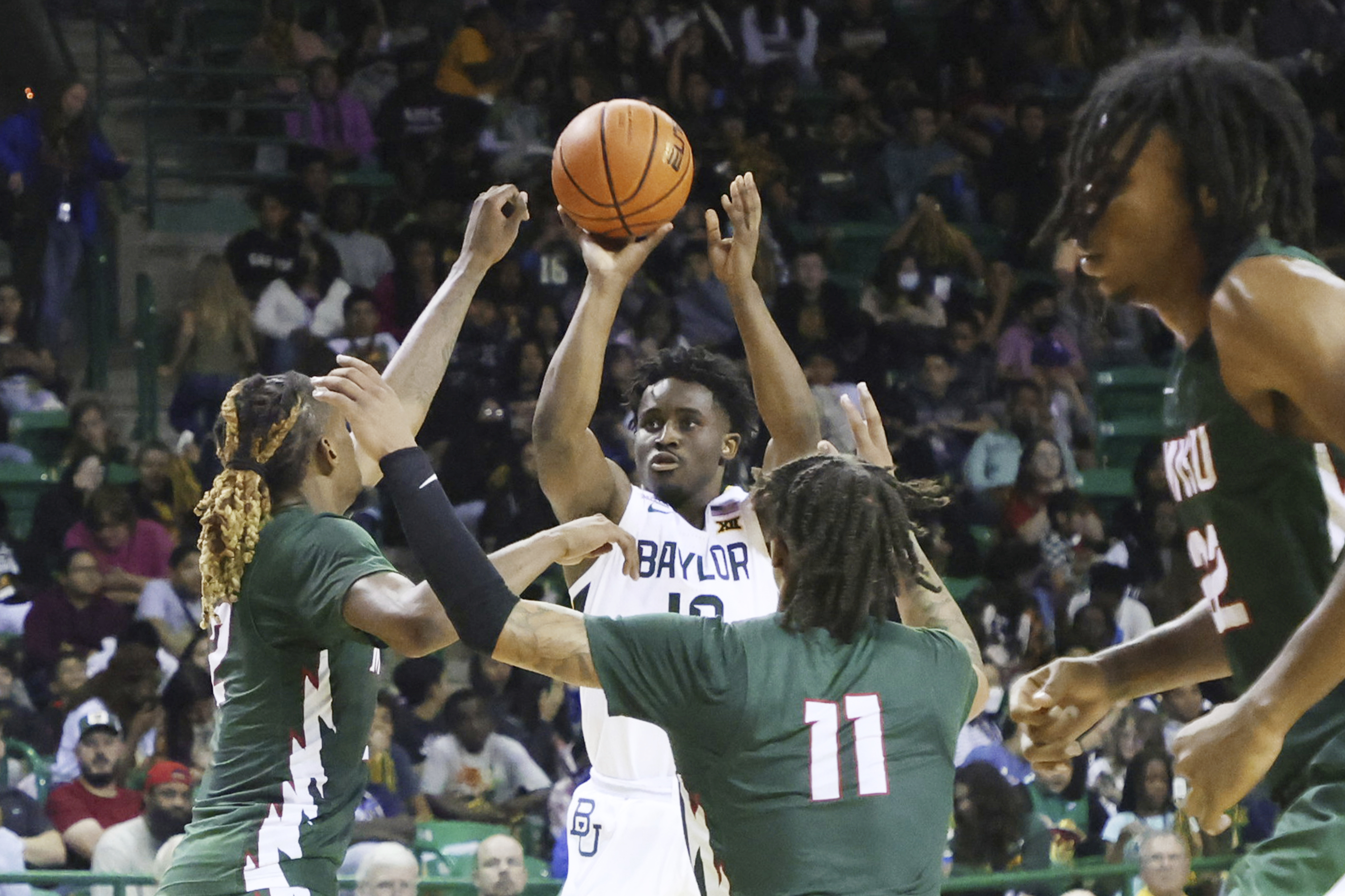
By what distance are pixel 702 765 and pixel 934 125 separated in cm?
1135

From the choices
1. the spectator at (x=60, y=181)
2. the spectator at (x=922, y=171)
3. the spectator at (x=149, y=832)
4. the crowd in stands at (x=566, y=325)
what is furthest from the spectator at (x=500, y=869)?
the spectator at (x=922, y=171)

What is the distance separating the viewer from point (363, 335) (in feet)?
35.7

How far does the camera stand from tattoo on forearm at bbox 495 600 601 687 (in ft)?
9.26

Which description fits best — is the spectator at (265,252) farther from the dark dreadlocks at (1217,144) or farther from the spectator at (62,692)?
the dark dreadlocks at (1217,144)

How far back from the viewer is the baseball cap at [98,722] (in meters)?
7.47

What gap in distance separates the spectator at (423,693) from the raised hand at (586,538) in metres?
4.55

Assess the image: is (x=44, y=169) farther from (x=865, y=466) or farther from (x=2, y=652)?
(x=865, y=466)

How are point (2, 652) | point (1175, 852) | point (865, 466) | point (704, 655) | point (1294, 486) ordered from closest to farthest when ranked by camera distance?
point (1294, 486), point (704, 655), point (865, 466), point (1175, 852), point (2, 652)

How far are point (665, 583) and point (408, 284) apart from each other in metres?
7.07

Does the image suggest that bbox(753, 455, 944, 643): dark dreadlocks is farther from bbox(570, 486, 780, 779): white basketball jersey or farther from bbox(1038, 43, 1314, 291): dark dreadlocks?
bbox(570, 486, 780, 779): white basketball jersey

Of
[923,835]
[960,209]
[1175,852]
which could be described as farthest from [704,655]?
[960,209]

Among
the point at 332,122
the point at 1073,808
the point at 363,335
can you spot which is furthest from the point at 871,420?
the point at 332,122

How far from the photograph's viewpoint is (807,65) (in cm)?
1417

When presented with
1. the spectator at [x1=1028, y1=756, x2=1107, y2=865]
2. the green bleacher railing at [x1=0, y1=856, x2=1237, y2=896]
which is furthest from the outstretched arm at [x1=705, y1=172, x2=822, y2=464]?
the spectator at [x1=1028, y1=756, x2=1107, y2=865]
